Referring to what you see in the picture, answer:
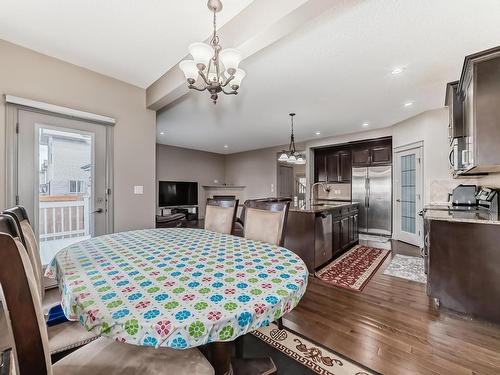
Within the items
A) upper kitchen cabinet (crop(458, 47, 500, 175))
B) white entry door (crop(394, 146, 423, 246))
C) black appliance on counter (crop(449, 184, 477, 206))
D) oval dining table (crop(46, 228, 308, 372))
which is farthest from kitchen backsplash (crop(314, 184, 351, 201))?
oval dining table (crop(46, 228, 308, 372))

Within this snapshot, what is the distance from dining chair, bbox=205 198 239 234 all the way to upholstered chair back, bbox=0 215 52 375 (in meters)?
1.67

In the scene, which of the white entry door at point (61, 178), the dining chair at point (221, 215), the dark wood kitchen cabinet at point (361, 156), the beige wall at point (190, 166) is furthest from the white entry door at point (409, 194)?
the beige wall at point (190, 166)

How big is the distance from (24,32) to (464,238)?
4.46 metres

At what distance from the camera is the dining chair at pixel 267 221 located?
1.83 m

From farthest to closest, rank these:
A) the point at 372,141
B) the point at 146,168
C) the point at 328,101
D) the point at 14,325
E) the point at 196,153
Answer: the point at 196,153 → the point at 372,141 → the point at 328,101 → the point at 146,168 → the point at 14,325

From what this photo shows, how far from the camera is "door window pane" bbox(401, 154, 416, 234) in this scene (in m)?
4.50

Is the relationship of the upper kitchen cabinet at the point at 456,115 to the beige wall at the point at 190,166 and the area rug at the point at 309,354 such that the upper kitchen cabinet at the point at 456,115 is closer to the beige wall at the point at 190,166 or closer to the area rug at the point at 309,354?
the area rug at the point at 309,354

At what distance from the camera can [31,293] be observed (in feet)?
1.94

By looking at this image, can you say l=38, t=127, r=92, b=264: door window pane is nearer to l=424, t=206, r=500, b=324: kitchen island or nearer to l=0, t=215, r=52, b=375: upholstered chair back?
l=0, t=215, r=52, b=375: upholstered chair back

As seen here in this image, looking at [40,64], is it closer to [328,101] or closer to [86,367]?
[86,367]

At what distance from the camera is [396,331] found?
6.05ft

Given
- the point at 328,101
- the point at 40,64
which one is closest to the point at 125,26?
the point at 40,64

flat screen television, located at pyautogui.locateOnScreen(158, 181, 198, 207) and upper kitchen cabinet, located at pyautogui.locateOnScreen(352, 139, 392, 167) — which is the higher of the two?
upper kitchen cabinet, located at pyautogui.locateOnScreen(352, 139, 392, 167)

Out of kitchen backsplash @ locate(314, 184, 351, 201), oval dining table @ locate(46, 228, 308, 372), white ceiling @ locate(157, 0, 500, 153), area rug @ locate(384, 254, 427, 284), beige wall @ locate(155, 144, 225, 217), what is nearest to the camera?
oval dining table @ locate(46, 228, 308, 372)
